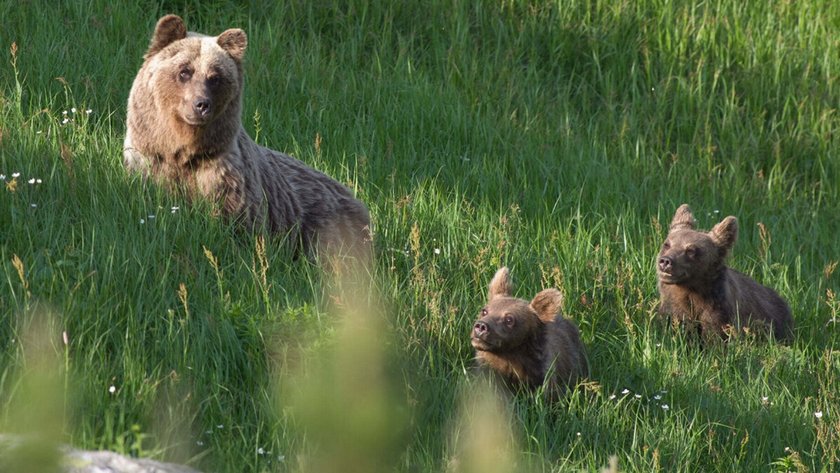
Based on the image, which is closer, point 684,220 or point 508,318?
point 508,318

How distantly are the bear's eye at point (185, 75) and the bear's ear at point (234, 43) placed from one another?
0.33 meters

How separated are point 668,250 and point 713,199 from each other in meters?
2.66

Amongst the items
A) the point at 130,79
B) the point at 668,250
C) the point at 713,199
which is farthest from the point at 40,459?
the point at 713,199

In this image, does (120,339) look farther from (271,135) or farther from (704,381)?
(271,135)

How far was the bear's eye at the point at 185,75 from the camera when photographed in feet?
21.1

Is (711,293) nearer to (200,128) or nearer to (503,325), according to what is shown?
(503,325)

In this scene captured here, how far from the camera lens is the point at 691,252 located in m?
7.30

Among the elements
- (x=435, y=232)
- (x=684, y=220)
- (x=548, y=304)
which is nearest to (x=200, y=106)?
(x=435, y=232)

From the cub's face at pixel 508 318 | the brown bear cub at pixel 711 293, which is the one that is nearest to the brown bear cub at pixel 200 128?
the cub's face at pixel 508 318

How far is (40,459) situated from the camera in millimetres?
1308

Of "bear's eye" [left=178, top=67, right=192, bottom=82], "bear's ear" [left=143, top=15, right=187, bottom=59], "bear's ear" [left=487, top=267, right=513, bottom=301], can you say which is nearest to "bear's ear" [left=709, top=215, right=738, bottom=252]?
"bear's ear" [left=487, top=267, right=513, bottom=301]

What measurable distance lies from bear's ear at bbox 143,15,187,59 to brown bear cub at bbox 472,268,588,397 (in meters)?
2.46

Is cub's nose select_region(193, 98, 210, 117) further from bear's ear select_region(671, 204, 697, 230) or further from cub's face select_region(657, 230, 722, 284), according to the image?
bear's ear select_region(671, 204, 697, 230)

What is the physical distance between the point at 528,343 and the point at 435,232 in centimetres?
129
